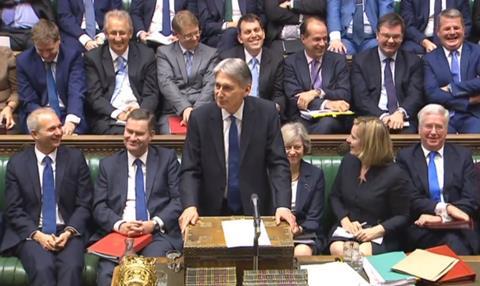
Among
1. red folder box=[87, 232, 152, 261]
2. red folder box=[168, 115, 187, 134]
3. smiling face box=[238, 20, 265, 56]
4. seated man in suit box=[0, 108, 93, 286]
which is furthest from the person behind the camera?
smiling face box=[238, 20, 265, 56]

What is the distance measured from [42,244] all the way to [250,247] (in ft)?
5.02

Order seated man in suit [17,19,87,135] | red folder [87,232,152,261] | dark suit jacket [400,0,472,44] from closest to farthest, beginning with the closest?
red folder [87,232,152,261] < seated man in suit [17,19,87,135] < dark suit jacket [400,0,472,44]

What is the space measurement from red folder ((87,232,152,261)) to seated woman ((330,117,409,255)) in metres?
0.95

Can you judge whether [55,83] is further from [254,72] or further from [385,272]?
[385,272]

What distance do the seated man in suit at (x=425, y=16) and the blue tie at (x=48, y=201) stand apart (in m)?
2.86

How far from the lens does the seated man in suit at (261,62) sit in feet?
15.4

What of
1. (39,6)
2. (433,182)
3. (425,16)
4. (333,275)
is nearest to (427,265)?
(333,275)

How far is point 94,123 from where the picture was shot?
185 inches

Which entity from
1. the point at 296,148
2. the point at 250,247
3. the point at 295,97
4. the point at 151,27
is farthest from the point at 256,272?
the point at 151,27

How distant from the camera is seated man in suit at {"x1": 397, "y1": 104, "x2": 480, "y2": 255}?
12.1ft

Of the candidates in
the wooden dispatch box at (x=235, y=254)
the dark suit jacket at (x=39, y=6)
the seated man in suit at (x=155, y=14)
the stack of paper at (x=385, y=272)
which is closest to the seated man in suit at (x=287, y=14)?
the seated man in suit at (x=155, y=14)

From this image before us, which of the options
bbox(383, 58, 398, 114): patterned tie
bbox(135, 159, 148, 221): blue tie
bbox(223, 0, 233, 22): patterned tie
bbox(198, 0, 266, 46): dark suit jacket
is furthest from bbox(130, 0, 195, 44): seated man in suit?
bbox(135, 159, 148, 221): blue tie

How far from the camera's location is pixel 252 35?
4676mm

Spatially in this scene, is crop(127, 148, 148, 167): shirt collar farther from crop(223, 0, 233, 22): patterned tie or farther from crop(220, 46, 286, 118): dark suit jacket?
crop(223, 0, 233, 22): patterned tie
